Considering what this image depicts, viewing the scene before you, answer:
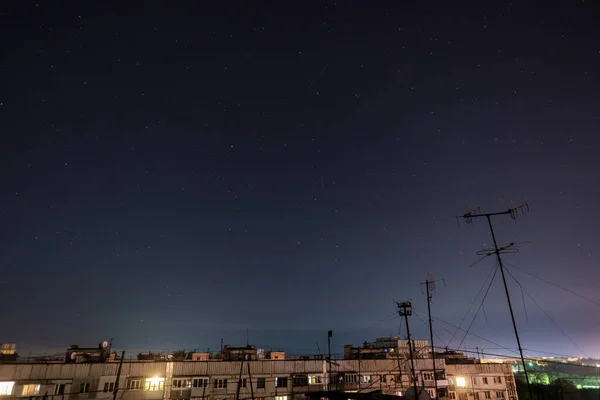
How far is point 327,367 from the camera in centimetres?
6209

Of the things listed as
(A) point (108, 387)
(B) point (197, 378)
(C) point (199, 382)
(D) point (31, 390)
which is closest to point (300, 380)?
(C) point (199, 382)

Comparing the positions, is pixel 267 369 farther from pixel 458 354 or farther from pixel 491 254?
→ pixel 458 354

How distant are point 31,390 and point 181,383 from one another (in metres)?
18.0

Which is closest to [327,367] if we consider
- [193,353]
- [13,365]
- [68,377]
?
[193,353]

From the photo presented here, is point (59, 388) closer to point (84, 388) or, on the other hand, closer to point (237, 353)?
point (84, 388)

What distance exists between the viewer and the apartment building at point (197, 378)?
44.4 metres

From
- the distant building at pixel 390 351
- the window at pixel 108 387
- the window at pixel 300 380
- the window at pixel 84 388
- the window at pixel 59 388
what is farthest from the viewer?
the distant building at pixel 390 351

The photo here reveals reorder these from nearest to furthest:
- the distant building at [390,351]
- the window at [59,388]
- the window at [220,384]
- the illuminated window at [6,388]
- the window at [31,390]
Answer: the illuminated window at [6,388] → the window at [31,390] → the window at [59,388] → the window at [220,384] → the distant building at [390,351]

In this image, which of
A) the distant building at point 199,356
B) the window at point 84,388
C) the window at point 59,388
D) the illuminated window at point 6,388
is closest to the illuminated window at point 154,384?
the window at point 84,388

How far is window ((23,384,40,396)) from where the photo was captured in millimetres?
43294

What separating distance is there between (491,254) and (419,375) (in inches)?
2049

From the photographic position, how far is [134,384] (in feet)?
162

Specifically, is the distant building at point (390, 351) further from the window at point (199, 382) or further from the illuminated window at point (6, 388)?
the illuminated window at point (6, 388)

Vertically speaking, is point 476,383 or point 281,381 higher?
point 281,381
